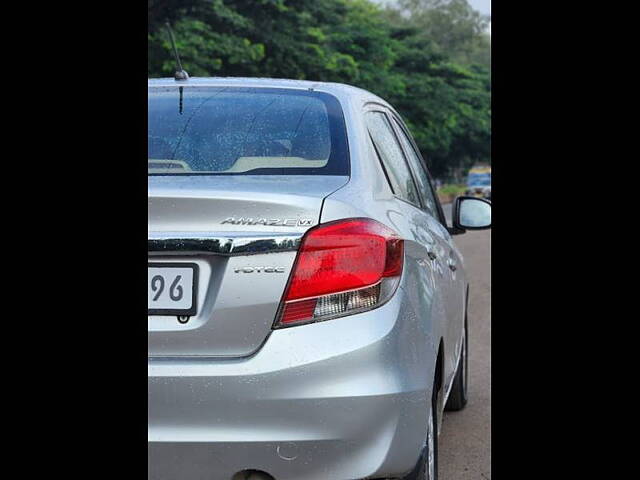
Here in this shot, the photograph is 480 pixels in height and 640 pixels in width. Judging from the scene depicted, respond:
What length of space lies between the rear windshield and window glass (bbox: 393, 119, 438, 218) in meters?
0.89

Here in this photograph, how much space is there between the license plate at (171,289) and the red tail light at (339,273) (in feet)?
0.79

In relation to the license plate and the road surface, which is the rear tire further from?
the license plate

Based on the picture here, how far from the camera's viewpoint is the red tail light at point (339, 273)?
264 cm

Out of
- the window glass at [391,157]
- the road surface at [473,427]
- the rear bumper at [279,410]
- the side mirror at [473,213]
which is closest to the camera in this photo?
the rear bumper at [279,410]

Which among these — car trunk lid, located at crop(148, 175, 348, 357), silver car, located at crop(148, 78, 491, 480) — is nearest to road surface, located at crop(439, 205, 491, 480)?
silver car, located at crop(148, 78, 491, 480)

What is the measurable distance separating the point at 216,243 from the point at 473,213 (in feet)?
7.85

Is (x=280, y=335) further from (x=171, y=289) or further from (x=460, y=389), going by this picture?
(x=460, y=389)

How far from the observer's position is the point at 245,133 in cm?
332

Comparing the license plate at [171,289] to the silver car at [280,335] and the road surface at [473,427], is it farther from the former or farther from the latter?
the road surface at [473,427]

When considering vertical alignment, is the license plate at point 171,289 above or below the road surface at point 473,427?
above

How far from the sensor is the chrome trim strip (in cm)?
262

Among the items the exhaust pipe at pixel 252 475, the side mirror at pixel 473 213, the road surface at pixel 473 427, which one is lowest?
the road surface at pixel 473 427

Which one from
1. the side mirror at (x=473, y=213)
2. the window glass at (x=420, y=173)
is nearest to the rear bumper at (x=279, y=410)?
the window glass at (x=420, y=173)
